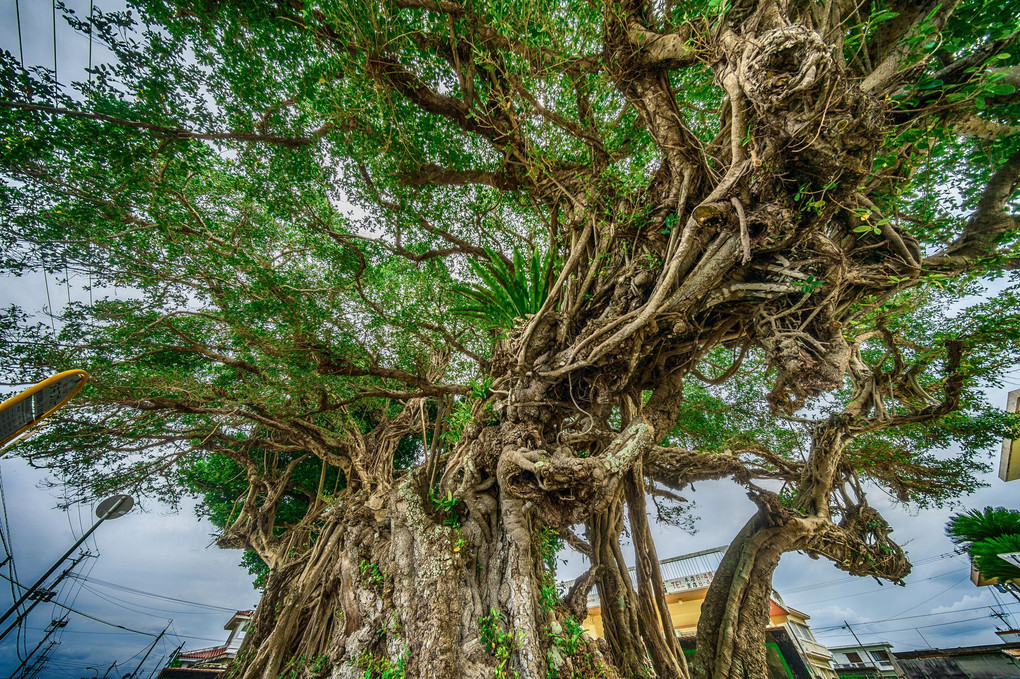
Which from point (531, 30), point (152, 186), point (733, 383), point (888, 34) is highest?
point (531, 30)

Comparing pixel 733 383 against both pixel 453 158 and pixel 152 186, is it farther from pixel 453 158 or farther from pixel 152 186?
pixel 152 186

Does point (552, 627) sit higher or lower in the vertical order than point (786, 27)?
lower

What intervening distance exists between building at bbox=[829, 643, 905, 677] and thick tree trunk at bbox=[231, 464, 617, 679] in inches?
521

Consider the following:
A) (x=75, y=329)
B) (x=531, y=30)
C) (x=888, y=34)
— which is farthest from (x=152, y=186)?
(x=888, y=34)

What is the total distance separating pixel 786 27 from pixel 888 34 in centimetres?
112

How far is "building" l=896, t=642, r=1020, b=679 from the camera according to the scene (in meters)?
7.79

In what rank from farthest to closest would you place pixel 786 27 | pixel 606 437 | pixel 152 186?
pixel 152 186, pixel 606 437, pixel 786 27

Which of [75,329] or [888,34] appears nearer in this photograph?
[888,34]

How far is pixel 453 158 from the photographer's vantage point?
3561mm

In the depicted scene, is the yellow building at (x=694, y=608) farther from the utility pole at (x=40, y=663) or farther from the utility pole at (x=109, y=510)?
the utility pole at (x=40, y=663)

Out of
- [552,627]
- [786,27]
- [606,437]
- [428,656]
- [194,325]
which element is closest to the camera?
[786,27]

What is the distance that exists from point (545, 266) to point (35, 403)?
9.15 ft

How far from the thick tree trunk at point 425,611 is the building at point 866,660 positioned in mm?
13238

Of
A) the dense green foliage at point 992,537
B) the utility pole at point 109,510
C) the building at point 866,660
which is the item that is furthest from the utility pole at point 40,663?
the building at point 866,660
